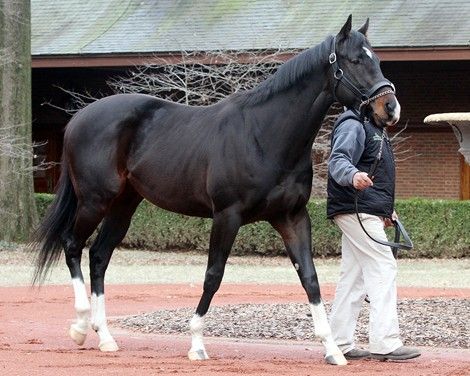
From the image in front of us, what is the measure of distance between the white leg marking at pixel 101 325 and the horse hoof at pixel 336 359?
184 centimetres

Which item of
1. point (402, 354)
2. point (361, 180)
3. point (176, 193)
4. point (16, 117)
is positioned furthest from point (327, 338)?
point (16, 117)

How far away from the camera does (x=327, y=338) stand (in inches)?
323

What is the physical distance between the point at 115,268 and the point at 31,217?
346 centimetres

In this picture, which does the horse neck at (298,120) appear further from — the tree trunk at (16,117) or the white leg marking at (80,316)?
the tree trunk at (16,117)

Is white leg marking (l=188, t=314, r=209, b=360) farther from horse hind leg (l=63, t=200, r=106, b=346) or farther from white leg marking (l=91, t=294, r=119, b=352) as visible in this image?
horse hind leg (l=63, t=200, r=106, b=346)

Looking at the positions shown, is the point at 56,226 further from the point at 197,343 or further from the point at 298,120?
the point at 298,120

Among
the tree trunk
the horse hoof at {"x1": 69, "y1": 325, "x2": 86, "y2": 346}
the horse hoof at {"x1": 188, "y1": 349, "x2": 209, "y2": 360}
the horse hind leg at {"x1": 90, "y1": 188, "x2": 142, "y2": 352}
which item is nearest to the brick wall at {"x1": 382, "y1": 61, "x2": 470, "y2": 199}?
the tree trunk

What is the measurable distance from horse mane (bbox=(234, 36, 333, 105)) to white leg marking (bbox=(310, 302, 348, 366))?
5.31ft

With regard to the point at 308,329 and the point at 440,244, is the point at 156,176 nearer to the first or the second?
the point at 308,329

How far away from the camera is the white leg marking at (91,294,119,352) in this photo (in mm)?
9016

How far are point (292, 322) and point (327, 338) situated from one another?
235 cm

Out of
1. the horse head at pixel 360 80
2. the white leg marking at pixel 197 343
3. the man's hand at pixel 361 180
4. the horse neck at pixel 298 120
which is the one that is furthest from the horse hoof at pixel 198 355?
the horse head at pixel 360 80

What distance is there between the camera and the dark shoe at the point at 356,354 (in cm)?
848

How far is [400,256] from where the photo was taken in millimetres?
20625
